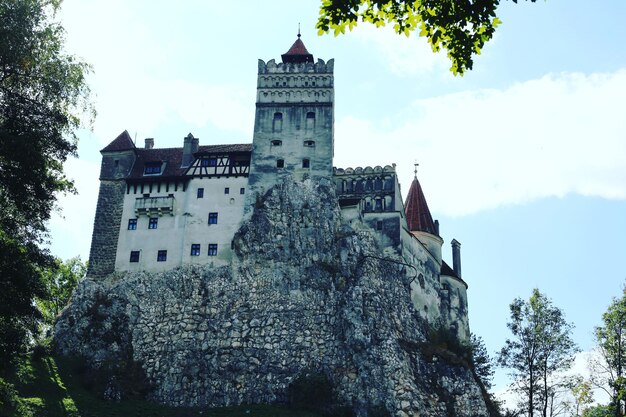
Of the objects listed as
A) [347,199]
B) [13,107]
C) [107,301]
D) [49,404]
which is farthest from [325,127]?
[13,107]

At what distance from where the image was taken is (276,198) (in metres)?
64.1

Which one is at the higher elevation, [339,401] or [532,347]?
[532,347]

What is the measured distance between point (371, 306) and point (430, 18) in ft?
151

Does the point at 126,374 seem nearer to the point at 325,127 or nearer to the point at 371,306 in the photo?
the point at 371,306

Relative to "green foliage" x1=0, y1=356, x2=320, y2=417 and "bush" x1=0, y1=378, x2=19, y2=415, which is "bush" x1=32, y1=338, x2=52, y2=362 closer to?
"green foliage" x1=0, y1=356, x2=320, y2=417

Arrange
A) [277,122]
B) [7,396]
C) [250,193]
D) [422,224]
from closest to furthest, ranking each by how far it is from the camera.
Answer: [7,396], [250,193], [277,122], [422,224]

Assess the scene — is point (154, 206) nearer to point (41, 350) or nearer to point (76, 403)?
point (41, 350)

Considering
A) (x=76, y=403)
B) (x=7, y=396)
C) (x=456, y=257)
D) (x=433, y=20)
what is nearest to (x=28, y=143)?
(x=7, y=396)

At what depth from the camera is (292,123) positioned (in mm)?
67562

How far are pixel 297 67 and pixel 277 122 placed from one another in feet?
19.4

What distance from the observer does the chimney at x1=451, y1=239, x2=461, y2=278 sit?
7179cm

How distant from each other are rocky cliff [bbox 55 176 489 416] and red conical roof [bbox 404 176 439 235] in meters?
7.52

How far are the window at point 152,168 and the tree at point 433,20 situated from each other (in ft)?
178

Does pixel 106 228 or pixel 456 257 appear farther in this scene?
pixel 456 257
